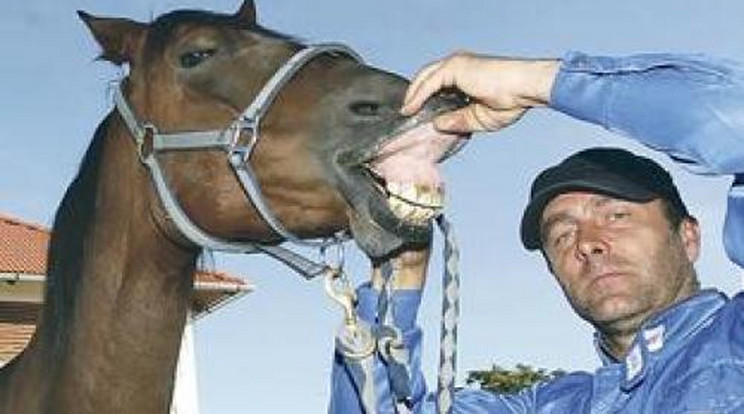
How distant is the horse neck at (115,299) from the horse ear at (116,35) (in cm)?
28

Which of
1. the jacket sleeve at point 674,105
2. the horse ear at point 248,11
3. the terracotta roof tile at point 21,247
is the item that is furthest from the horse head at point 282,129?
the terracotta roof tile at point 21,247

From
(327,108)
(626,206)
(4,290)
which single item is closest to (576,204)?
(626,206)

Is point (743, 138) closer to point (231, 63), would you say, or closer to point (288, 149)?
point (288, 149)

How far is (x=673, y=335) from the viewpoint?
286 cm

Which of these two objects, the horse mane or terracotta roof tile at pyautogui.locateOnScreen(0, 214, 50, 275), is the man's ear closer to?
the horse mane

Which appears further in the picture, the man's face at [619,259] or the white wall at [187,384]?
the white wall at [187,384]

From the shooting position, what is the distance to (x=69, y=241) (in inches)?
133

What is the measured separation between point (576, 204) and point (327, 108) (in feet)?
2.76

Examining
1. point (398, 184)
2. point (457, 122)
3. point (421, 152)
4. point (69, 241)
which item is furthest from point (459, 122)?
point (69, 241)

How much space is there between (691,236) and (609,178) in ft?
1.00

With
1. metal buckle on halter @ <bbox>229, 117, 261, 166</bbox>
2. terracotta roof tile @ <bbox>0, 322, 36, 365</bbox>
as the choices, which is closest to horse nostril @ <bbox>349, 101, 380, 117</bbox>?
metal buckle on halter @ <bbox>229, 117, 261, 166</bbox>

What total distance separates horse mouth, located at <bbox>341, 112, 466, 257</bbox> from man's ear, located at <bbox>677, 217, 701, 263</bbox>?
2.79 feet

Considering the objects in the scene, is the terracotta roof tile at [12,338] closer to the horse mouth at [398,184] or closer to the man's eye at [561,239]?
the man's eye at [561,239]

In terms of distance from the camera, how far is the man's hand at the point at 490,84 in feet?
7.18
